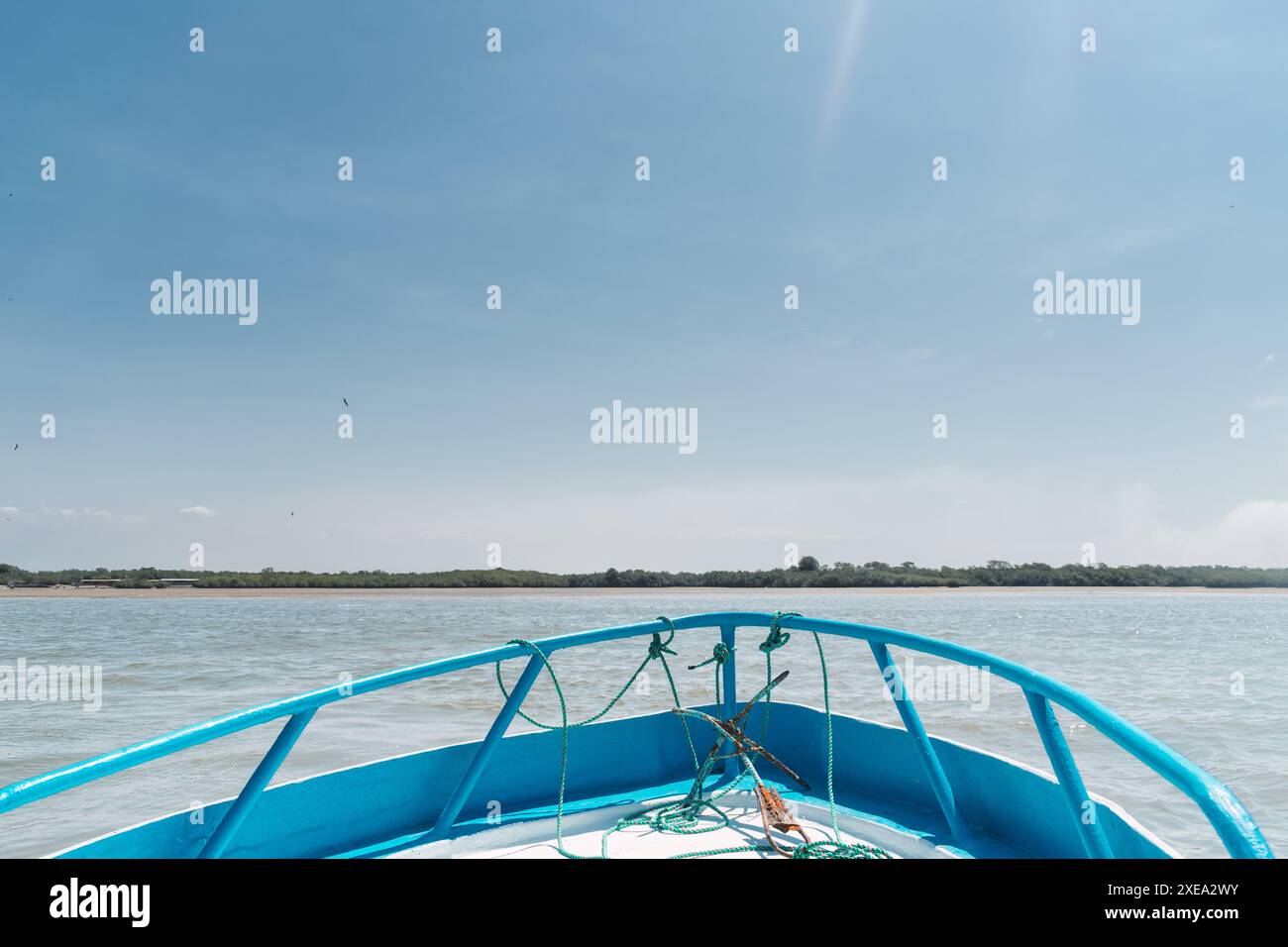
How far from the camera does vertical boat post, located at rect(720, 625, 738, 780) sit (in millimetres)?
3588

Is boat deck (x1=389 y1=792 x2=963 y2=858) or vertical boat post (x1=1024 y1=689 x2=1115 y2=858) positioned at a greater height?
vertical boat post (x1=1024 y1=689 x2=1115 y2=858)

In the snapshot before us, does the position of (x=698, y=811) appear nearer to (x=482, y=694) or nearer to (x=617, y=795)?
(x=617, y=795)

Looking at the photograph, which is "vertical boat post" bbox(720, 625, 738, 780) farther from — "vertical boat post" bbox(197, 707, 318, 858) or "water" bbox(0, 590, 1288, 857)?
"vertical boat post" bbox(197, 707, 318, 858)

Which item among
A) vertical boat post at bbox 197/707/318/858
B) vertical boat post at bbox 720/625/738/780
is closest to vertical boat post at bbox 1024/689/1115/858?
vertical boat post at bbox 720/625/738/780

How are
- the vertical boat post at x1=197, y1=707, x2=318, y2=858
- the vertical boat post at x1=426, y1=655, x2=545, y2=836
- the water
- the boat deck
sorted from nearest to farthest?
the vertical boat post at x1=197, y1=707, x2=318, y2=858
the boat deck
the vertical boat post at x1=426, y1=655, x2=545, y2=836
the water

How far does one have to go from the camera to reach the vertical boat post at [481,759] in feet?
10.1

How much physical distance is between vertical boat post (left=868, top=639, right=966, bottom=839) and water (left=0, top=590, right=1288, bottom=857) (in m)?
0.48

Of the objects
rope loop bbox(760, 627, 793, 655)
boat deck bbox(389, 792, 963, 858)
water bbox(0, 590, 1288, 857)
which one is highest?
rope loop bbox(760, 627, 793, 655)

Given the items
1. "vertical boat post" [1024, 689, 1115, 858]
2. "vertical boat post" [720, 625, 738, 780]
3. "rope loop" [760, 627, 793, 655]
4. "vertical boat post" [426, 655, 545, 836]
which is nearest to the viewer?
"vertical boat post" [1024, 689, 1115, 858]

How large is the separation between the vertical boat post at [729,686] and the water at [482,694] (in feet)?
1.18

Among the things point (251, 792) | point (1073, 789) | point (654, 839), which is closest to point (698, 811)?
point (654, 839)
